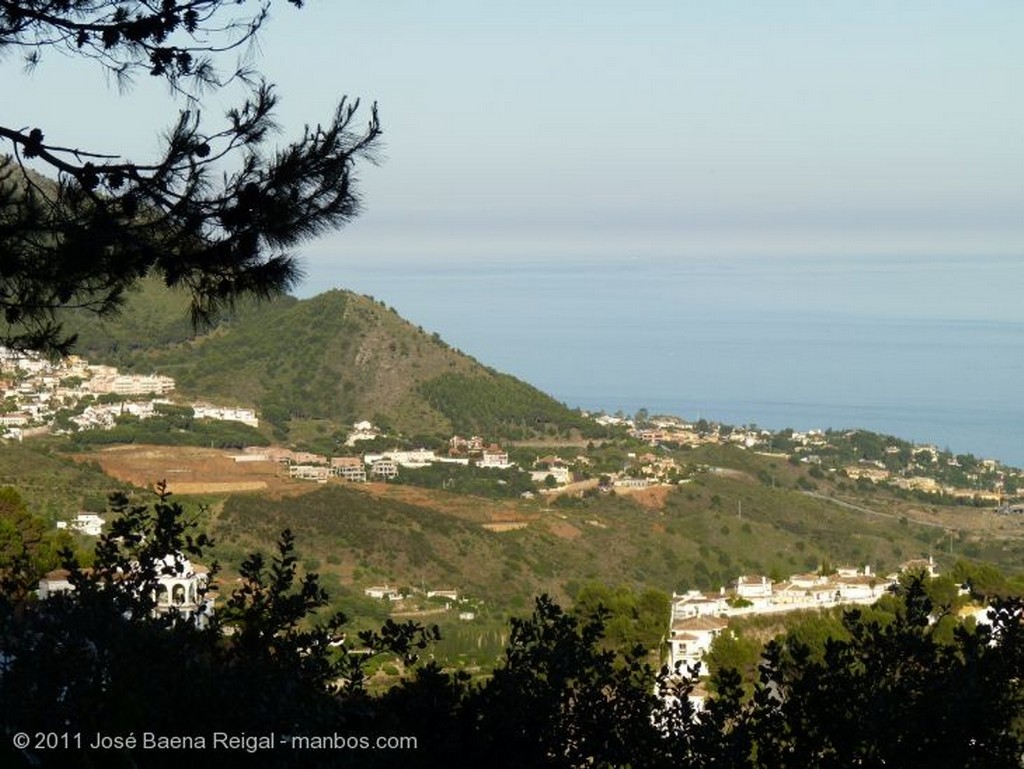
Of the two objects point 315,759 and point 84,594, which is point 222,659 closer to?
point 84,594

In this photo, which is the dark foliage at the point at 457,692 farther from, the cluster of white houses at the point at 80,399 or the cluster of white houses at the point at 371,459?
the cluster of white houses at the point at 80,399

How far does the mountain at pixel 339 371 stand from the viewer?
182 feet

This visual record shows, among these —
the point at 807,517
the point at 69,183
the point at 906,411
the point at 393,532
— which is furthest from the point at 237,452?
the point at 906,411

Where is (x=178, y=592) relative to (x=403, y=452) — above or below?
below

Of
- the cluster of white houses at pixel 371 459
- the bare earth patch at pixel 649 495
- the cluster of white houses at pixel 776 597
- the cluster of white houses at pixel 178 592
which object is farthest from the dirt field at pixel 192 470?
the cluster of white houses at pixel 178 592

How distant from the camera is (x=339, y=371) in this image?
56781 millimetres

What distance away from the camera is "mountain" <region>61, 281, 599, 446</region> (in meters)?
55.4

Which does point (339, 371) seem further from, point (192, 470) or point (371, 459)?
point (192, 470)

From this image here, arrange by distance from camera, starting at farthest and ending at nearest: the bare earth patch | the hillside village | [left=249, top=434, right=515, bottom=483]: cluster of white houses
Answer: the hillside village < [left=249, top=434, right=515, bottom=483]: cluster of white houses < the bare earth patch

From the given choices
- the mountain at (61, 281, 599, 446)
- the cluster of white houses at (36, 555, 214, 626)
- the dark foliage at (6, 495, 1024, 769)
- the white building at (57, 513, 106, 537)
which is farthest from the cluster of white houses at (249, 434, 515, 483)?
the dark foliage at (6, 495, 1024, 769)

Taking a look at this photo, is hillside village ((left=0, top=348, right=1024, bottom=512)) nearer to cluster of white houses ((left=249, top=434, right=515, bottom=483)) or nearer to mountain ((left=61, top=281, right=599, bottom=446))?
cluster of white houses ((left=249, top=434, right=515, bottom=483))

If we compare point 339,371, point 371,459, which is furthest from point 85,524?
point 339,371

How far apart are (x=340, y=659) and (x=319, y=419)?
50.4 metres

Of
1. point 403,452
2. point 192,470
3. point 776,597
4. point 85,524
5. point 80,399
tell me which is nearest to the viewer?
point 85,524
